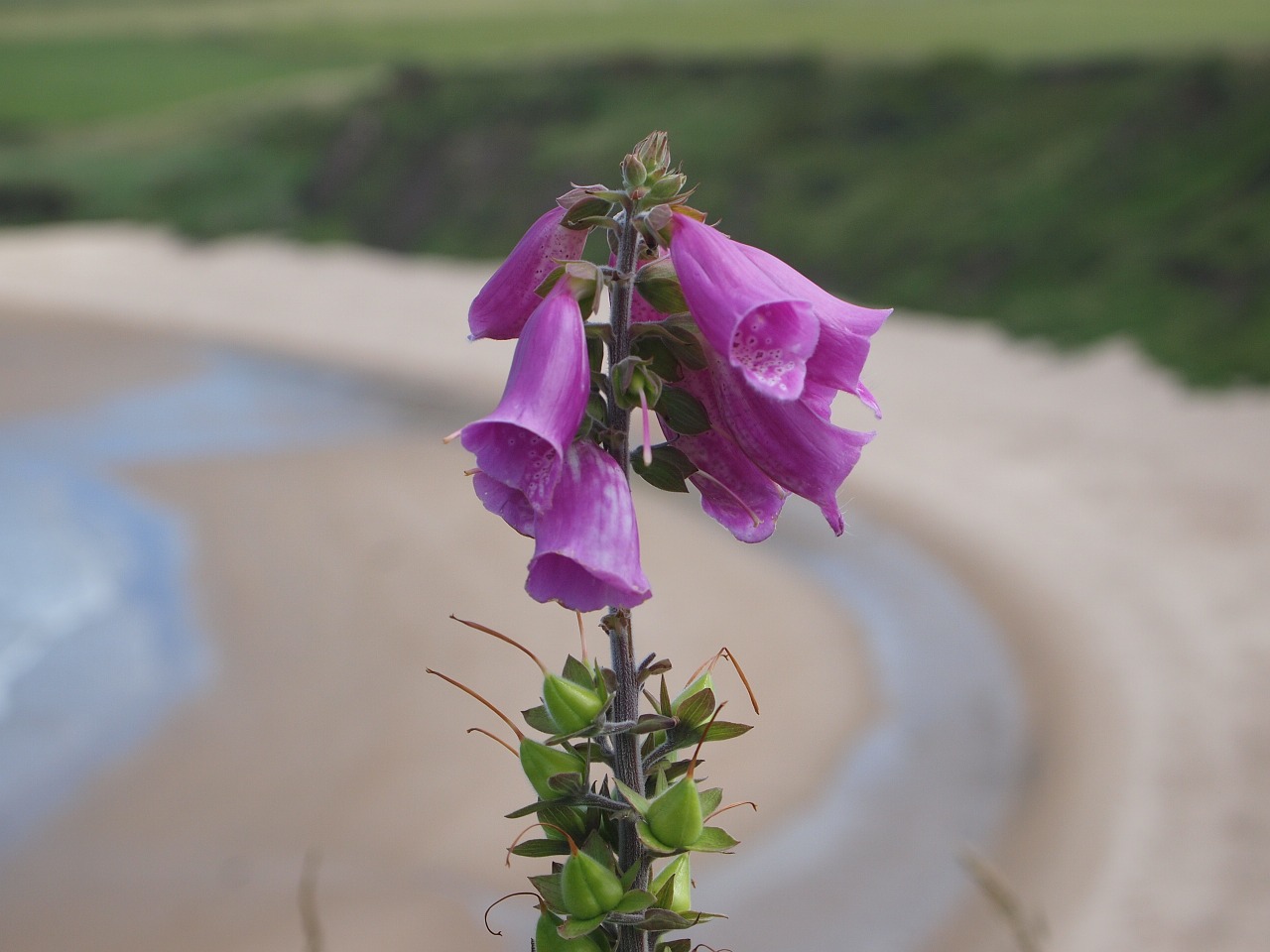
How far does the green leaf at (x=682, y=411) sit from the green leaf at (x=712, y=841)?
0.46 meters

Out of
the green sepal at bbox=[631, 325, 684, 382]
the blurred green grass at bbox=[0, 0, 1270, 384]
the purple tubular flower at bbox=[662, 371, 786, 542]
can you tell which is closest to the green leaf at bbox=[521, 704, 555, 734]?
the purple tubular flower at bbox=[662, 371, 786, 542]

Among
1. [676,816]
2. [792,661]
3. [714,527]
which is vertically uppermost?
[714,527]

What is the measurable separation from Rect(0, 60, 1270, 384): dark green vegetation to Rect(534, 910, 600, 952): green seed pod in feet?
Result: 38.1

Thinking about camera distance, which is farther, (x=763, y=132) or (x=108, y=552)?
(x=763, y=132)

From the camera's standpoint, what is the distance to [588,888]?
1.40 m

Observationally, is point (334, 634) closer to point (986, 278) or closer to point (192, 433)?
point (192, 433)

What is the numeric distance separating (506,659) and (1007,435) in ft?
22.2

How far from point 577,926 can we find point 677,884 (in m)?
0.14

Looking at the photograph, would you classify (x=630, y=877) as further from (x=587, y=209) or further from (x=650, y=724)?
(x=587, y=209)

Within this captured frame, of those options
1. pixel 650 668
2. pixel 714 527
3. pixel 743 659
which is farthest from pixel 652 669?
pixel 714 527

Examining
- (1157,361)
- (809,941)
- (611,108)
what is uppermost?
(611,108)

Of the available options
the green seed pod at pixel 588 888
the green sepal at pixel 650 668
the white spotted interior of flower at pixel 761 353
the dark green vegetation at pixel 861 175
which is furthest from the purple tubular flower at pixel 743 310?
the dark green vegetation at pixel 861 175

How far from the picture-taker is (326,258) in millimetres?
24203

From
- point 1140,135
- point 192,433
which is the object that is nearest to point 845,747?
point 192,433
